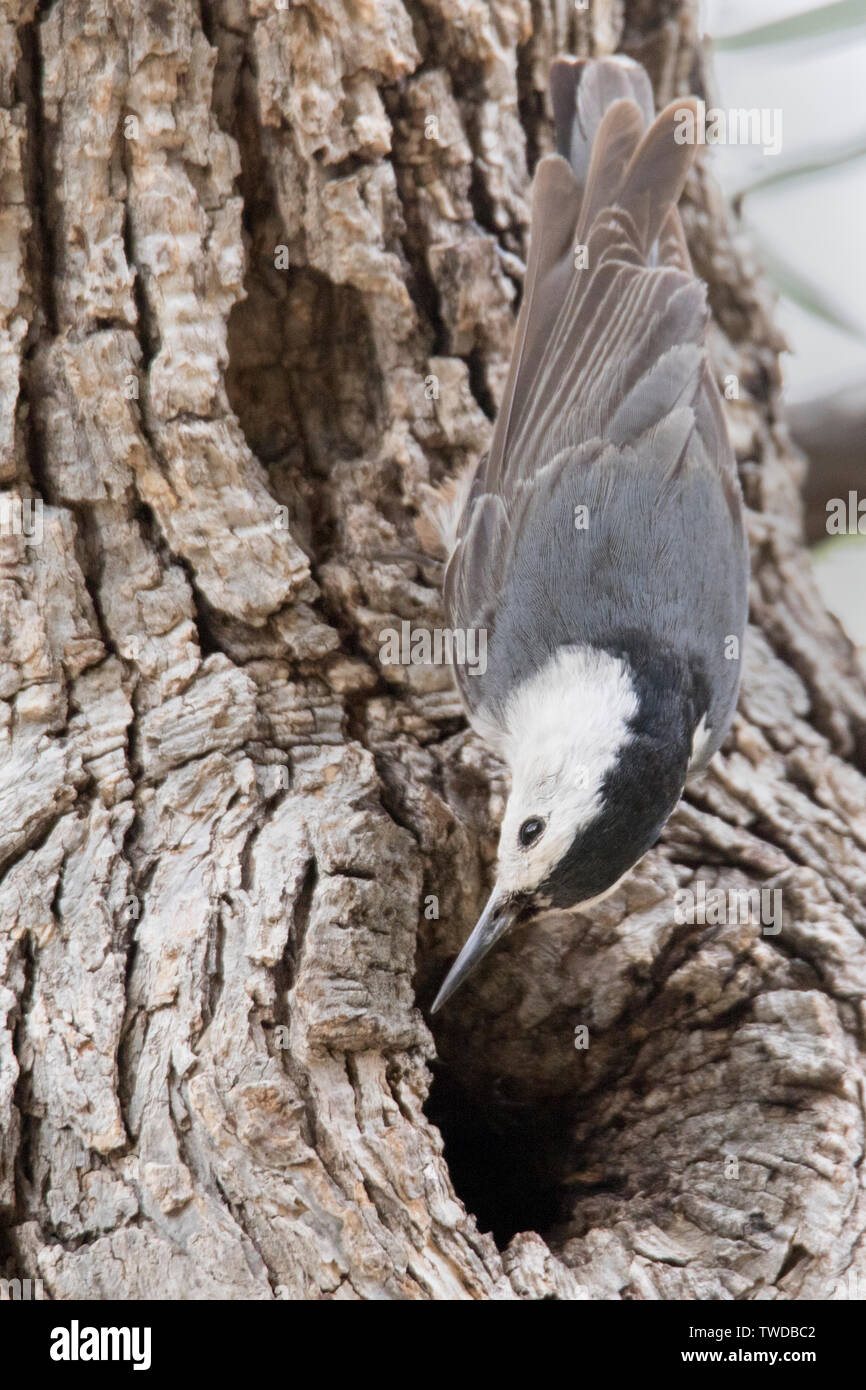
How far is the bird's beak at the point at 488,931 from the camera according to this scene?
1.99 meters

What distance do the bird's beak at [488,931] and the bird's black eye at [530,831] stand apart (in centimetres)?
9

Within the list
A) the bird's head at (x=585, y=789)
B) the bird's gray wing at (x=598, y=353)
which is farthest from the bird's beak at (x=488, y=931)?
the bird's gray wing at (x=598, y=353)

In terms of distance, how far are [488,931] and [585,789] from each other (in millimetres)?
280

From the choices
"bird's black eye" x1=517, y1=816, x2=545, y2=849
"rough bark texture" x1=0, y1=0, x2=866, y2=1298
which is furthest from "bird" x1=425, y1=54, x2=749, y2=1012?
"rough bark texture" x1=0, y1=0, x2=866, y2=1298

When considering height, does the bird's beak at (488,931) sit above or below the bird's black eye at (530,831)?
below

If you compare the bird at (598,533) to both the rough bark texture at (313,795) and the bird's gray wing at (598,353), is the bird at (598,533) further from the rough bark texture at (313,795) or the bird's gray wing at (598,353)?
the rough bark texture at (313,795)

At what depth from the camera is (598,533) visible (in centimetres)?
224

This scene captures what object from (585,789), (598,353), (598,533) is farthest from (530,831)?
(598,353)

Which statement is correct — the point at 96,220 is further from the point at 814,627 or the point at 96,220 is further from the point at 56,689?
the point at 814,627

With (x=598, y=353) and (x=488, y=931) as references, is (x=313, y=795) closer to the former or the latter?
(x=488, y=931)

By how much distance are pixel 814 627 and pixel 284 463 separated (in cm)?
127

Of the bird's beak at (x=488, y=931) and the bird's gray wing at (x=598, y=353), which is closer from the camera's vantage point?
the bird's beak at (x=488, y=931)

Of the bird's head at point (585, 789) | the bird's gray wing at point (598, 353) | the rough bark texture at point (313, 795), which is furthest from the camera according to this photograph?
the bird's gray wing at point (598, 353)

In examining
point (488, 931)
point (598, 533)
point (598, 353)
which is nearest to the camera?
point (488, 931)
